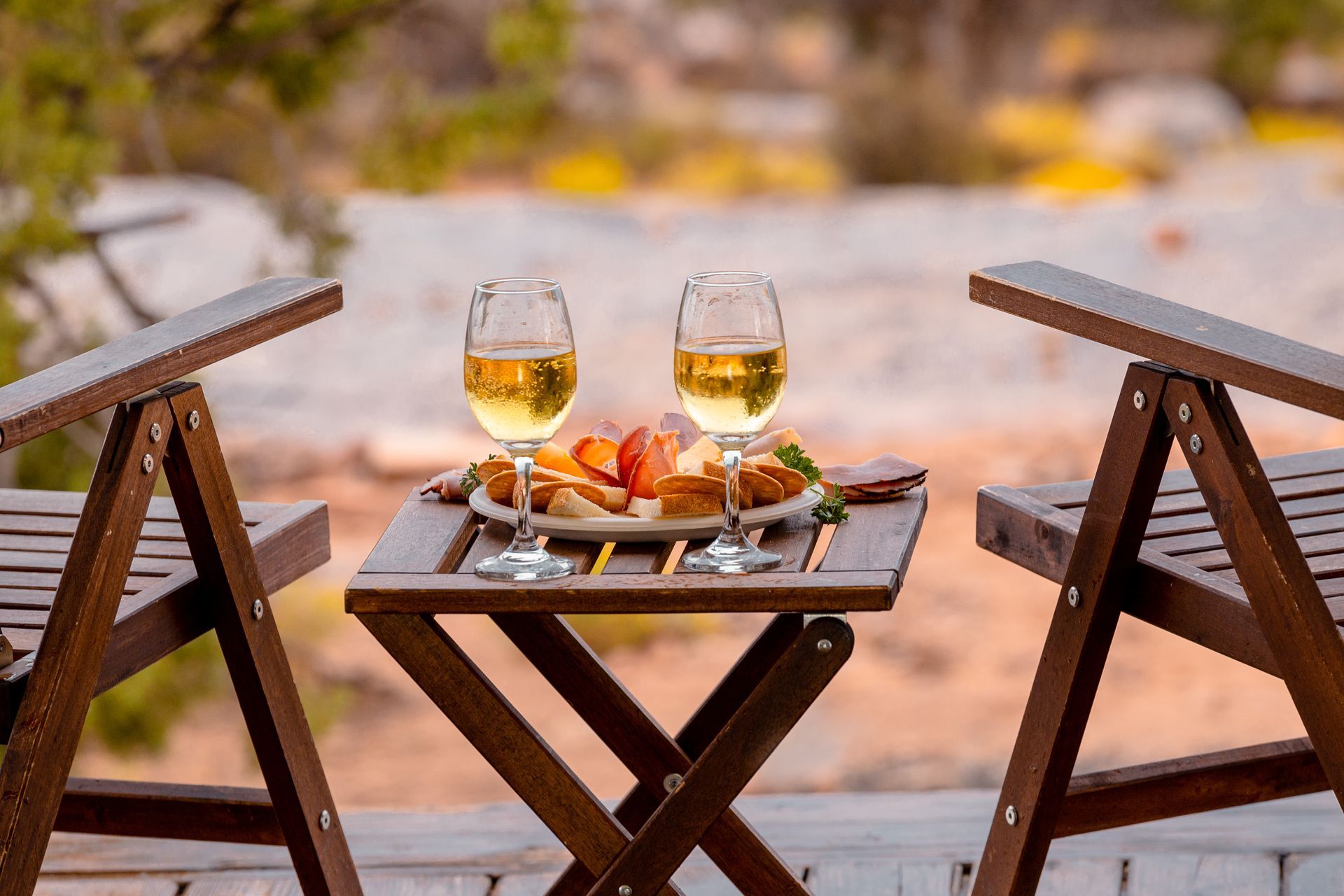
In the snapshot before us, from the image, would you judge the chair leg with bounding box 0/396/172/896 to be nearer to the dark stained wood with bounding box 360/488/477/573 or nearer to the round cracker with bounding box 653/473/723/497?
the dark stained wood with bounding box 360/488/477/573

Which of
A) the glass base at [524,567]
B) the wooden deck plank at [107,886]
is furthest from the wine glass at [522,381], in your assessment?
the wooden deck plank at [107,886]

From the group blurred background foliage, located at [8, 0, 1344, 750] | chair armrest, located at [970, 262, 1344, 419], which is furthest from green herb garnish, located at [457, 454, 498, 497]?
blurred background foliage, located at [8, 0, 1344, 750]

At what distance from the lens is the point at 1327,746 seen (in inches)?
56.3

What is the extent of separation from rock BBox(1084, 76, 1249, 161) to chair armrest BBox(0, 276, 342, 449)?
1190 cm

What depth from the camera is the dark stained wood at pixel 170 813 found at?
178 centimetres

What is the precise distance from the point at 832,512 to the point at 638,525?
0.21 metres

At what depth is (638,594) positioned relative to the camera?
1.34 metres

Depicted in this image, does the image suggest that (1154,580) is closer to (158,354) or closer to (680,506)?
(680,506)

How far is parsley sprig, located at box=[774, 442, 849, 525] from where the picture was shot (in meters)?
1.57

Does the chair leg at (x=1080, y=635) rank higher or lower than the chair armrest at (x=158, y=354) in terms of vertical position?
lower

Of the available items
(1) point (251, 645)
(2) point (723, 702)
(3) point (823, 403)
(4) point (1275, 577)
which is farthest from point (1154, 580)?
(3) point (823, 403)

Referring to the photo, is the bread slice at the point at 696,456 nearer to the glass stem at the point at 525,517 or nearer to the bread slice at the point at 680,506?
the bread slice at the point at 680,506

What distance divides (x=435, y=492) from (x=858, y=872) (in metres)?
0.82

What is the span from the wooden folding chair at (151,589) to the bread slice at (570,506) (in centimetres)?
36
